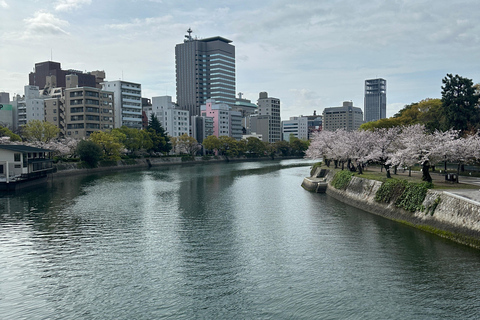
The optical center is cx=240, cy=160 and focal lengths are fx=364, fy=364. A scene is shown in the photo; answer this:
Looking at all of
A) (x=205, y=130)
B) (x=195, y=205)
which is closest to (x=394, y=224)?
(x=195, y=205)

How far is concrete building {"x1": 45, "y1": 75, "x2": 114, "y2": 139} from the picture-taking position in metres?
92.4

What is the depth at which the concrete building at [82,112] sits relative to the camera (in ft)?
303

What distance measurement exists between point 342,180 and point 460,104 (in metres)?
16.4

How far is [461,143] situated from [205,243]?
21.4 metres

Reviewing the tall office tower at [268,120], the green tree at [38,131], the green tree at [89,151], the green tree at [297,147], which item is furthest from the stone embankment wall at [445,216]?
the tall office tower at [268,120]

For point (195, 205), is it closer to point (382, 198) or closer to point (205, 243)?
point (205, 243)

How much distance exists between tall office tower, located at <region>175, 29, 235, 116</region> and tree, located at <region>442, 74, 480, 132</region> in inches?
5838

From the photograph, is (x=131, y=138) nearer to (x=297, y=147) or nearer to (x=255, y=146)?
(x=255, y=146)

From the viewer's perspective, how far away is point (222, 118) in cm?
15888

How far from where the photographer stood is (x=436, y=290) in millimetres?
14422

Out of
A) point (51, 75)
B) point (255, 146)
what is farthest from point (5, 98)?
point (255, 146)

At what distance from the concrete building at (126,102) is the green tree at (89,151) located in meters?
39.2

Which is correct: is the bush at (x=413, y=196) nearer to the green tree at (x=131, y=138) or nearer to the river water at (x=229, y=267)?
the river water at (x=229, y=267)

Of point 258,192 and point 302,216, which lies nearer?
A: point 302,216
